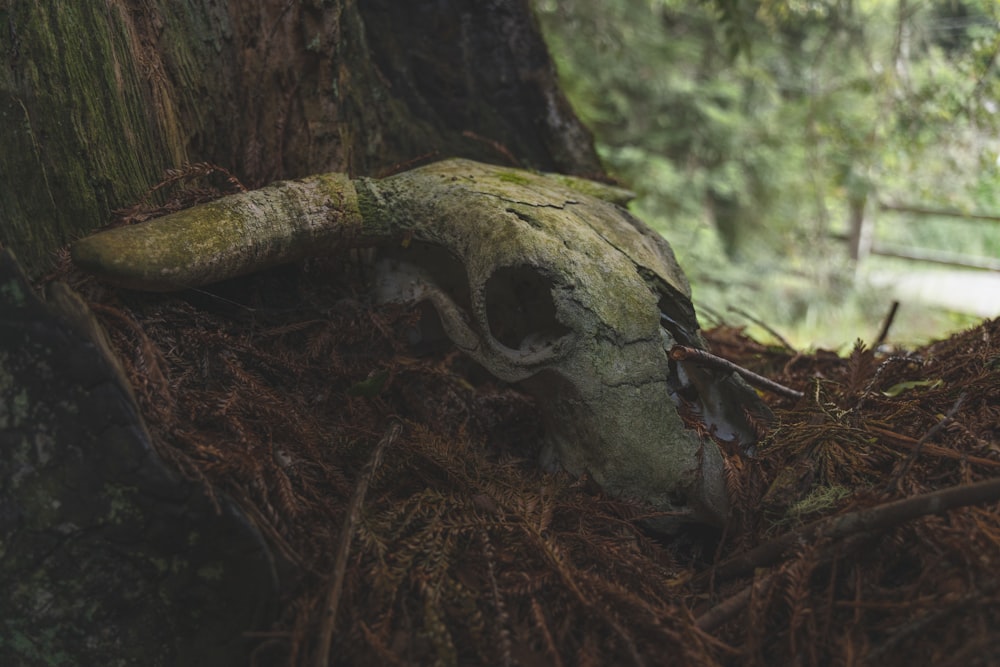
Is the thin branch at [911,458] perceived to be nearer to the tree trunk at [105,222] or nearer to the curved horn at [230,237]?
the tree trunk at [105,222]

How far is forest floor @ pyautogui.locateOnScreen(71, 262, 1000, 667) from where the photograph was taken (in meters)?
1.45

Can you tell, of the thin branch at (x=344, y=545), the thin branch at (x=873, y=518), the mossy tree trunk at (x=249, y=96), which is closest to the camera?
the thin branch at (x=344, y=545)

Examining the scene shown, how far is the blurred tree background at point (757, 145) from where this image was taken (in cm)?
692

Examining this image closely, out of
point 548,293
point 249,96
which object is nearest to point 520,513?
point 548,293

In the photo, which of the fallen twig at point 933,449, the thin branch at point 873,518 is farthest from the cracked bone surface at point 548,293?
the fallen twig at point 933,449

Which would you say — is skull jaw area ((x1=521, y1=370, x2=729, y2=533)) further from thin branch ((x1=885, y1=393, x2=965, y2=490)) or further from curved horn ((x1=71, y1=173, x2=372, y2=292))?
curved horn ((x1=71, y1=173, x2=372, y2=292))

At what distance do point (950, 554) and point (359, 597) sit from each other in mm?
1295

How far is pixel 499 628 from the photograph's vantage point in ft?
4.69

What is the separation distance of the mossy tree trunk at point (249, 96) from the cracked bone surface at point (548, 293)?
0.91 ft

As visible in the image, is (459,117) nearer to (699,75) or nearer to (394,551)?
(394,551)

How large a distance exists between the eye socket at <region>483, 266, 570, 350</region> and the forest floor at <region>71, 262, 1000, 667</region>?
26 cm

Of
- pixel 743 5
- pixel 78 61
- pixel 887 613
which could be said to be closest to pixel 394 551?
pixel 887 613

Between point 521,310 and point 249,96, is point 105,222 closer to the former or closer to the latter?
point 249,96

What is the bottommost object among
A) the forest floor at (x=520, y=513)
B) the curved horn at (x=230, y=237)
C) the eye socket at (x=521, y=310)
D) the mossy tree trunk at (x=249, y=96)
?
the forest floor at (x=520, y=513)
